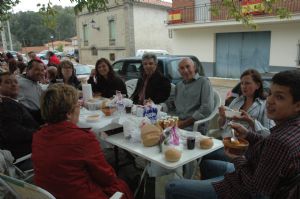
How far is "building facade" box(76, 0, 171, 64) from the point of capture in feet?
68.7

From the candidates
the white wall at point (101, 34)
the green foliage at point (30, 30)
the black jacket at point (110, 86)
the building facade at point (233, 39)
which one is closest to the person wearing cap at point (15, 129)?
the black jacket at point (110, 86)

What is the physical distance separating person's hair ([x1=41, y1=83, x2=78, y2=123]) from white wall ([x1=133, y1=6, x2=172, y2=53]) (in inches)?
784

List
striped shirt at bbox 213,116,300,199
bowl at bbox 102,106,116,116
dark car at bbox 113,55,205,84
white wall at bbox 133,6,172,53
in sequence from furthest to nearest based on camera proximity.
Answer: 1. white wall at bbox 133,6,172,53
2. dark car at bbox 113,55,205,84
3. bowl at bbox 102,106,116,116
4. striped shirt at bbox 213,116,300,199

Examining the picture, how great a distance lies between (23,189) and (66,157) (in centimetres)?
30

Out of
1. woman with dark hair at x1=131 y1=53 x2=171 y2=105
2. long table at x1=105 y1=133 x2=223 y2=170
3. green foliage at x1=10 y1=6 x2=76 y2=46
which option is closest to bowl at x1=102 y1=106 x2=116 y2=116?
long table at x1=105 y1=133 x2=223 y2=170

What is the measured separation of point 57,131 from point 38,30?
185 ft

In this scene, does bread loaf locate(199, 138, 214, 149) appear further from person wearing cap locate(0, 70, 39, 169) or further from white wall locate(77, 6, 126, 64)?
white wall locate(77, 6, 126, 64)

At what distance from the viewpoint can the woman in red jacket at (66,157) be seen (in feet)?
5.71

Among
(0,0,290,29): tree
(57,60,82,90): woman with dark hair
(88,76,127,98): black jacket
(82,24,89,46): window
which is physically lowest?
(88,76,127,98): black jacket

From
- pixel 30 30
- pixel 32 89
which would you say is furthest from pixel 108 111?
pixel 30 30

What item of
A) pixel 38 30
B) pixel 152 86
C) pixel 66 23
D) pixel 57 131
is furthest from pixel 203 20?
pixel 66 23

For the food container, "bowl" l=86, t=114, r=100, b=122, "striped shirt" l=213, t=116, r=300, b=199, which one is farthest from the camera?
the food container

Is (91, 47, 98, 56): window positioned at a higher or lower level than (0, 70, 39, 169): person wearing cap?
higher

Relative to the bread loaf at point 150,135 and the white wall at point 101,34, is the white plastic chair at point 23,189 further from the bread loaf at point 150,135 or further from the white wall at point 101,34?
the white wall at point 101,34
